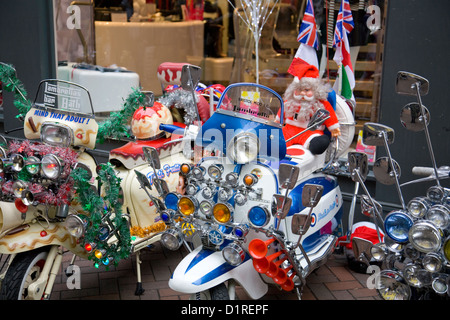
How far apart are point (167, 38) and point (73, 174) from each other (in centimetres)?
350

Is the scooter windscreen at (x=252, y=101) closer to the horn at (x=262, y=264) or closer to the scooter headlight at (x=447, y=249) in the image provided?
the horn at (x=262, y=264)

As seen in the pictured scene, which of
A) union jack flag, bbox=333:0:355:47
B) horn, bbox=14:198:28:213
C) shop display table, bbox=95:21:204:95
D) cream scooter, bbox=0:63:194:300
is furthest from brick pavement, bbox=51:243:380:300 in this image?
shop display table, bbox=95:21:204:95

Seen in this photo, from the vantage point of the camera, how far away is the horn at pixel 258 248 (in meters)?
3.12

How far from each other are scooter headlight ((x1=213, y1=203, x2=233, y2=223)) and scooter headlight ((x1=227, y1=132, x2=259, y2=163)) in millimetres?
288

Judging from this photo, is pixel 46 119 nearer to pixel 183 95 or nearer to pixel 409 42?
pixel 183 95

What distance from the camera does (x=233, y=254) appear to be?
3.12m

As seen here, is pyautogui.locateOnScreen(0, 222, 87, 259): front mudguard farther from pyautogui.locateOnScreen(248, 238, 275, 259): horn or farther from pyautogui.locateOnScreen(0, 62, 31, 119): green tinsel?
pyautogui.locateOnScreen(248, 238, 275, 259): horn

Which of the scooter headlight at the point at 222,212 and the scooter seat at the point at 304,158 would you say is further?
the scooter seat at the point at 304,158

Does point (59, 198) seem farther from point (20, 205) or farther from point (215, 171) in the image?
point (215, 171)

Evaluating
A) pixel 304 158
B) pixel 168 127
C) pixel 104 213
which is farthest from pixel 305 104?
pixel 104 213

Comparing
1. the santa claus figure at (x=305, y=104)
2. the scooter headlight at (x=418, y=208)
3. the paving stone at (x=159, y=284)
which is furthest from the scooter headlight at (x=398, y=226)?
the paving stone at (x=159, y=284)

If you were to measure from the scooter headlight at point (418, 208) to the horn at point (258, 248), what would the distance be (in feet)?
2.66

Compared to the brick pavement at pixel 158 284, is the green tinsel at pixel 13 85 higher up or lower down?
higher up
